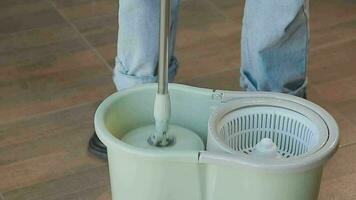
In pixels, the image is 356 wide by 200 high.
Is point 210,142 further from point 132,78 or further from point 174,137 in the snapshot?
point 132,78

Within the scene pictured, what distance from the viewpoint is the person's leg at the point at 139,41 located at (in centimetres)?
123

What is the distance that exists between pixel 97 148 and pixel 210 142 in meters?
0.38

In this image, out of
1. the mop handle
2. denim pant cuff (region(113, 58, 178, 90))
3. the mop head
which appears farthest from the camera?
denim pant cuff (region(113, 58, 178, 90))

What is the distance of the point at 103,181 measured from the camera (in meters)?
1.32

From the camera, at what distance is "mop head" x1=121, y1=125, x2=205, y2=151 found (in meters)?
1.13

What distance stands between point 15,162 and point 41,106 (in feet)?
0.66

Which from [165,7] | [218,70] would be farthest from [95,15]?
[165,7]

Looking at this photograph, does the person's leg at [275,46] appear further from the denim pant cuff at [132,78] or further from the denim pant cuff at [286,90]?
the denim pant cuff at [132,78]

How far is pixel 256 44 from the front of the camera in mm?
1262

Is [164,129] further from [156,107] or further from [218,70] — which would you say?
[218,70]

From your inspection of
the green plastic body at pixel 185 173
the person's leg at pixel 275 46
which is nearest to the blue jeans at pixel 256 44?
the person's leg at pixel 275 46

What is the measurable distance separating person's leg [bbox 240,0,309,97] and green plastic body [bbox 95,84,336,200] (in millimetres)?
152

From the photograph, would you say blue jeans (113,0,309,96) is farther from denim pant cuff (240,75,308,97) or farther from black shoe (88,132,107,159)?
black shoe (88,132,107,159)

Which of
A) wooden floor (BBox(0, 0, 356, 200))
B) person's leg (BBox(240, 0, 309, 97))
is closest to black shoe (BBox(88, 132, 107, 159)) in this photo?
wooden floor (BBox(0, 0, 356, 200))
